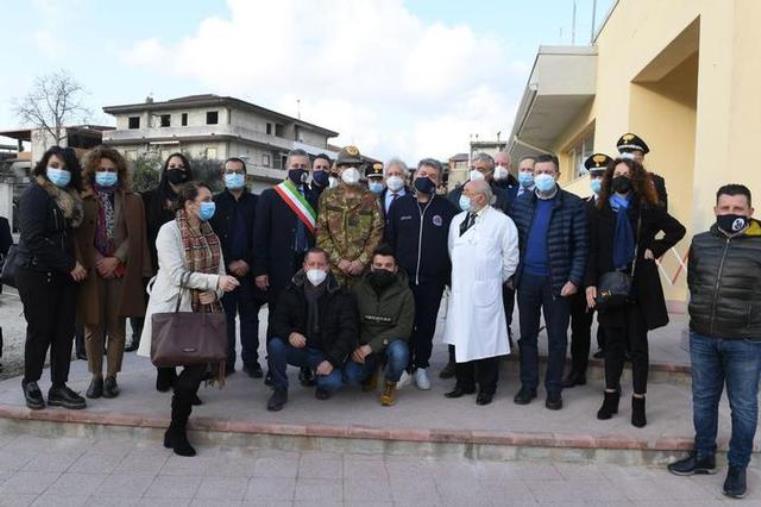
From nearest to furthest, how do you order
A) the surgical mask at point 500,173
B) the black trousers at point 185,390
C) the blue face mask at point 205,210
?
the black trousers at point 185,390 → the blue face mask at point 205,210 → the surgical mask at point 500,173

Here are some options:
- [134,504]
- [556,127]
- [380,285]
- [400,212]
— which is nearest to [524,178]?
[400,212]

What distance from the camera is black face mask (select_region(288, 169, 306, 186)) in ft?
18.6

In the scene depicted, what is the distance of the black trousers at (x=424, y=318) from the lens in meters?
5.57

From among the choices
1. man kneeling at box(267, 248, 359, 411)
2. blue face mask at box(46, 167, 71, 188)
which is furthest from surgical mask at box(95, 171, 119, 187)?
man kneeling at box(267, 248, 359, 411)

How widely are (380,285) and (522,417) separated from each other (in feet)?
5.20

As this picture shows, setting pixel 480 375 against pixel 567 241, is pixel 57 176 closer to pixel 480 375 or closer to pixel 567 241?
pixel 480 375

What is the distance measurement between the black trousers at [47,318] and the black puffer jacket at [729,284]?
4634 millimetres

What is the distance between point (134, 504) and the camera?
3.68 m

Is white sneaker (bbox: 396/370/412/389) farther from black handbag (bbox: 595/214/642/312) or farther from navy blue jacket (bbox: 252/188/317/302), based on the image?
black handbag (bbox: 595/214/642/312)

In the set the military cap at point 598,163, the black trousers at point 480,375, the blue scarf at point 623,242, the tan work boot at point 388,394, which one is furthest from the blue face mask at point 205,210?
the military cap at point 598,163

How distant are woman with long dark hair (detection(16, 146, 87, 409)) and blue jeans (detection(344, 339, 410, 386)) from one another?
7.05 ft

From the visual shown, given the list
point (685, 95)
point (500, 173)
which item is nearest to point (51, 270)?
point (500, 173)

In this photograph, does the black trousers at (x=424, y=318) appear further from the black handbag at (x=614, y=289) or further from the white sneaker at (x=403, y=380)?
the black handbag at (x=614, y=289)

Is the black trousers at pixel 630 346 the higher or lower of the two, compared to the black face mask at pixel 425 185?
lower
